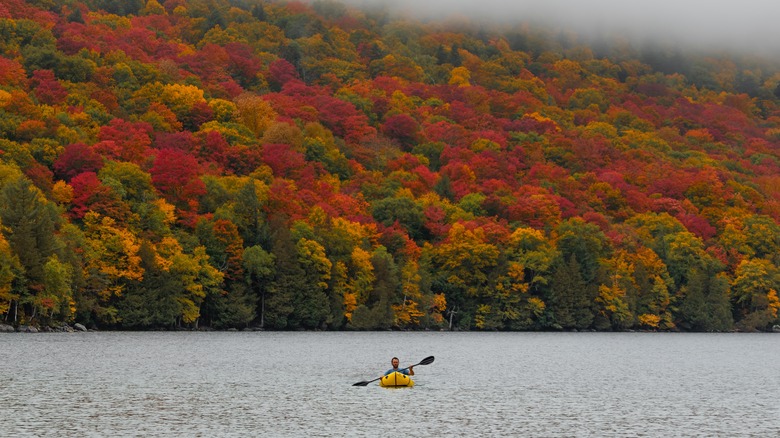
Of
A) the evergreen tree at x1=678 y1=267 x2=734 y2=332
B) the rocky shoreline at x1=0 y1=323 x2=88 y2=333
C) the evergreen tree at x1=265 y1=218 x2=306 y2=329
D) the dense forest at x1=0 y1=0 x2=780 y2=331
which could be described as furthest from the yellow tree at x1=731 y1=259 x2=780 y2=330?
the rocky shoreline at x1=0 y1=323 x2=88 y2=333

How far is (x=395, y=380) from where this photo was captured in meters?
49.1

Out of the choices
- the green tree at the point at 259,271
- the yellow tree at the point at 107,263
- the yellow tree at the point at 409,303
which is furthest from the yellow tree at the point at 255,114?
the yellow tree at the point at 107,263

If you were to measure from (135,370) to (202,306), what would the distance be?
4314cm

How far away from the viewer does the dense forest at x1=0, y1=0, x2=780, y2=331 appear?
91.1 m

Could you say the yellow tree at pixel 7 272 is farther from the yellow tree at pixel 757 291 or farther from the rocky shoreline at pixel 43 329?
the yellow tree at pixel 757 291

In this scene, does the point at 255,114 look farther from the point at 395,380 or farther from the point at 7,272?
the point at 395,380

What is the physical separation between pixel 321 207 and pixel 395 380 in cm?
6766

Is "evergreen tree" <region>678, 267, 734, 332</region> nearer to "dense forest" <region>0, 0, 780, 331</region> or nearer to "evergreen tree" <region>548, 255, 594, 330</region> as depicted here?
"dense forest" <region>0, 0, 780, 331</region>

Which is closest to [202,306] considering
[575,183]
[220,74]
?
[575,183]

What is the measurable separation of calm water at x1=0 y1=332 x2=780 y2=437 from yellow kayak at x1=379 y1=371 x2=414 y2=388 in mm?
586

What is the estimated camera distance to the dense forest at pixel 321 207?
91.1 m

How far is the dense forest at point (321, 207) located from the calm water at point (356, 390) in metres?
13.6

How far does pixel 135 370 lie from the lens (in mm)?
52938

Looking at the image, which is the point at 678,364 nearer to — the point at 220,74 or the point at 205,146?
the point at 205,146
